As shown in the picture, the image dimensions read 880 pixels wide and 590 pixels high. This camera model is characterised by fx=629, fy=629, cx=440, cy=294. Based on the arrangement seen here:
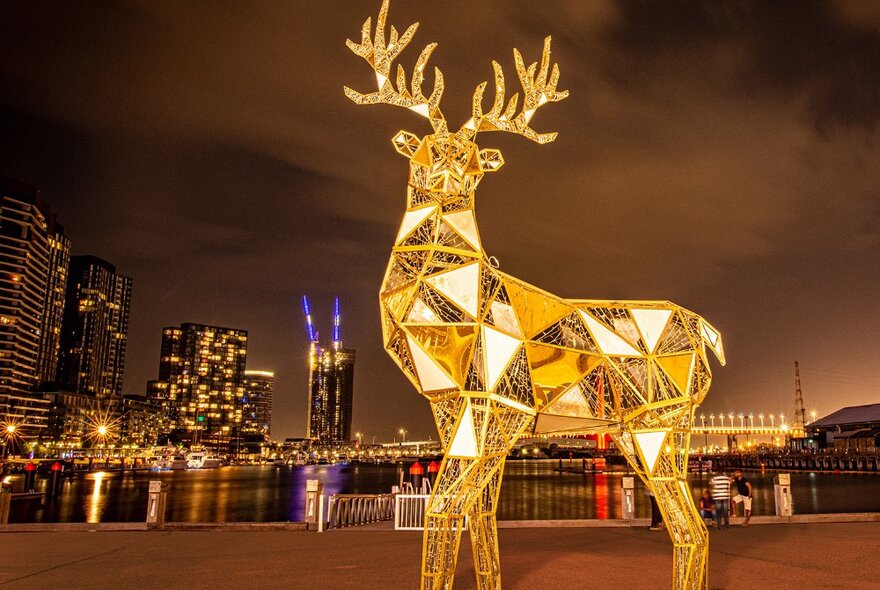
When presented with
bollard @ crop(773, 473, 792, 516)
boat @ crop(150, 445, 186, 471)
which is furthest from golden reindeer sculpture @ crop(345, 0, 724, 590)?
boat @ crop(150, 445, 186, 471)

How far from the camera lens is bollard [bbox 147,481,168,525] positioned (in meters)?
15.8

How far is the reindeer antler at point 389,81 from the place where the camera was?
281 inches

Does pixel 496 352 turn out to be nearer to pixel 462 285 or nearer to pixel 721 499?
pixel 462 285

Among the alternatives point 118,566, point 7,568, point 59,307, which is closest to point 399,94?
point 118,566

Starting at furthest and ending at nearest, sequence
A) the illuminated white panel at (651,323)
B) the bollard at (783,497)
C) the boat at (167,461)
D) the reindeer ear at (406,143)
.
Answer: the boat at (167,461)
the bollard at (783,497)
the illuminated white panel at (651,323)
the reindeer ear at (406,143)

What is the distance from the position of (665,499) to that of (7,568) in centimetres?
1021

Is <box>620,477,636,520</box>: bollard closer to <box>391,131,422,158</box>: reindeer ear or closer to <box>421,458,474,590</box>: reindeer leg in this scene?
<box>421,458,474,590</box>: reindeer leg

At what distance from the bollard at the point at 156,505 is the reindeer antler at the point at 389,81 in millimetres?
12785

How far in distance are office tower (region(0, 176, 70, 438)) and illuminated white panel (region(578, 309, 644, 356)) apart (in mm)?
130539

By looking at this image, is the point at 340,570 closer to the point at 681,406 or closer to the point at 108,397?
the point at 681,406

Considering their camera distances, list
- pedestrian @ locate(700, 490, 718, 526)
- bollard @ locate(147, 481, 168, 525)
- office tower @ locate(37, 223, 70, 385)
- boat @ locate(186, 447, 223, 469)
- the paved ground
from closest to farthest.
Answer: the paved ground < bollard @ locate(147, 481, 168, 525) < pedestrian @ locate(700, 490, 718, 526) < boat @ locate(186, 447, 223, 469) < office tower @ locate(37, 223, 70, 385)

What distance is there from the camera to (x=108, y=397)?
550 feet

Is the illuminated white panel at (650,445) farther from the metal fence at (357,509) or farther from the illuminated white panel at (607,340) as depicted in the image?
the metal fence at (357,509)

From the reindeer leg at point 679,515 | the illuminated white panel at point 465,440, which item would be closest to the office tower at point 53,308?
the illuminated white panel at point 465,440
